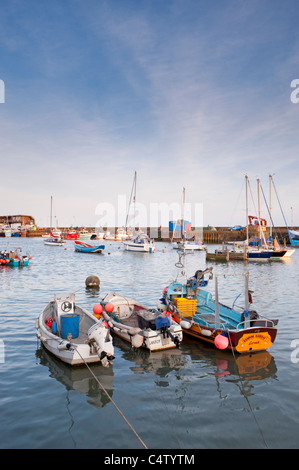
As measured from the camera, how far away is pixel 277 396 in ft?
32.9

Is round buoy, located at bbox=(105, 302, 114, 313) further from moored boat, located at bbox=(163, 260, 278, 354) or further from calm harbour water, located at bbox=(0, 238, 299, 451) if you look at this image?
moored boat, located at bbox=(163, 260, 278, 354)

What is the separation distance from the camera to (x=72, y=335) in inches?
520

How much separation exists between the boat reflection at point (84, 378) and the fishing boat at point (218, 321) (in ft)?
15.4

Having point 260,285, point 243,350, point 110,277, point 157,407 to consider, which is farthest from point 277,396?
point 110,277

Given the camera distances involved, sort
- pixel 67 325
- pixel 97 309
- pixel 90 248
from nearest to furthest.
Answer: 1. pixel 67 325
2. pixel 97 309
3. pixel 90 248

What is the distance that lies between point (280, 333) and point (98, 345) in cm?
1013

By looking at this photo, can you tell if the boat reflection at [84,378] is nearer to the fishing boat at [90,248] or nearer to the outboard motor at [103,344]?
the outboard motor at [103,344]

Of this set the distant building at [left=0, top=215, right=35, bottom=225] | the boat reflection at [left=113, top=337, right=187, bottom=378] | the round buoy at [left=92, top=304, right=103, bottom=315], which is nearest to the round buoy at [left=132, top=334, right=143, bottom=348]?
the boat reflection at [left=113, top=337, right=187, bottom=378]

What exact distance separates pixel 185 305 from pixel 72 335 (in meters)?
6.51

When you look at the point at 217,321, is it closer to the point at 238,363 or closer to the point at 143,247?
the point at 238,363

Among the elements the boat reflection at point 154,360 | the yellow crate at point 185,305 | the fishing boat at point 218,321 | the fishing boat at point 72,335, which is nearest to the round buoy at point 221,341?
the fishing boat at point 218,321

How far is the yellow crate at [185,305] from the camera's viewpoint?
55.7ft

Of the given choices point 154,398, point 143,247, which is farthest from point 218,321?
point 143,247
